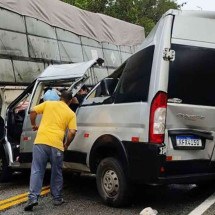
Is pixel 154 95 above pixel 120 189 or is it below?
above

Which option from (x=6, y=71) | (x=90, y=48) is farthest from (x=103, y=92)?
(x=90, y=48)

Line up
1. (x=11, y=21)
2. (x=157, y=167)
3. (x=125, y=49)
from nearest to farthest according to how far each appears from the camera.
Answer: (x=157, y=167), (x=11, y=21), (x=125, y=49)

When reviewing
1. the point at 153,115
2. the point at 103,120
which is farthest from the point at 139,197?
the point at 153,115

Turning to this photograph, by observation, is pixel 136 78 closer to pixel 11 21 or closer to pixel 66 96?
pixel 66 96

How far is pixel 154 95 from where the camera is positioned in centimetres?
538

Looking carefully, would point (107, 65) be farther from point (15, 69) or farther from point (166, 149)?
point (166, 149)

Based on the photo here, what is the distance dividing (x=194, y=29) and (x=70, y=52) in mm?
8420

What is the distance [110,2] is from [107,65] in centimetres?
1431

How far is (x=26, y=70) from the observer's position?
11.7m

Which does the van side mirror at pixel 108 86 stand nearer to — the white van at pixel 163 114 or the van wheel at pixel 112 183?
the white van at pixel 163 114

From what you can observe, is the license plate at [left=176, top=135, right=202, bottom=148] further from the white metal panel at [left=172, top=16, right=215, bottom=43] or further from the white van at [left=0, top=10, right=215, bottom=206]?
the white metal panel at [left=172, top=16, right=215, bottom=43]

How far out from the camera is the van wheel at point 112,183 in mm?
5734

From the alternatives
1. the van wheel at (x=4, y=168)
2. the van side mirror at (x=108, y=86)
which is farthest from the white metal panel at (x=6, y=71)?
the van side mirror at (x=108, y=86)

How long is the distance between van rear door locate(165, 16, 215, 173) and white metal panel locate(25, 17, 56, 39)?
7.49 metres
